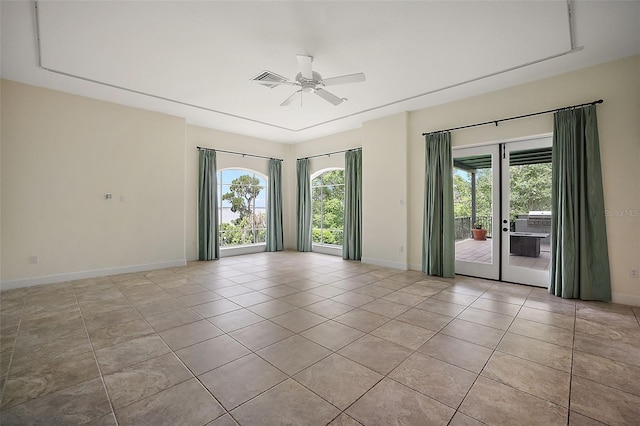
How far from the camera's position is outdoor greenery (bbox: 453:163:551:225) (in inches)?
179

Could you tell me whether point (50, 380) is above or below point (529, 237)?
below

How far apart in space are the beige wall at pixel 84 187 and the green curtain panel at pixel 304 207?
3.29 m

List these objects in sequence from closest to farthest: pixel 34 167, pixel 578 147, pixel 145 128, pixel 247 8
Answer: pixel 247 8 → pixel 578 147 → pixel 34 167 → pixel 145 128

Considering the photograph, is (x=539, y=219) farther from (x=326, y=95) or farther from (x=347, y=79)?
(x=326, y=95)

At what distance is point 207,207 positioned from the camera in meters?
6.89

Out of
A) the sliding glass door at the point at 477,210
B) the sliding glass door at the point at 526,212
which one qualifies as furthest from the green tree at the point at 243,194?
the sliding glass door at the point at 526,212

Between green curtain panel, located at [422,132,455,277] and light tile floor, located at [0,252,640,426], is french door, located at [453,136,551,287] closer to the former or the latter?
green curtain panel, located at [422,132,455,277]

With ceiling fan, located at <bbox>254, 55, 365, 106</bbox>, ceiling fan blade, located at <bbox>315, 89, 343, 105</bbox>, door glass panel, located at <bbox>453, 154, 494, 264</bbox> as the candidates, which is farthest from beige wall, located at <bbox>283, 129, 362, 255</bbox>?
ceiling fan, located at <bbox>254, 55, 365, 106</bbox>

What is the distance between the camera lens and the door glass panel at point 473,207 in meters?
5.13

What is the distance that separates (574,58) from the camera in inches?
149

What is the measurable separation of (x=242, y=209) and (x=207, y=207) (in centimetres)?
164

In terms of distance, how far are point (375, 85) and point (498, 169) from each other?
259cm

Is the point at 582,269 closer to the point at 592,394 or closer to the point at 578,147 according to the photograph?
the point at 578,147

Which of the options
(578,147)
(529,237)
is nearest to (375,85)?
(578,147)
